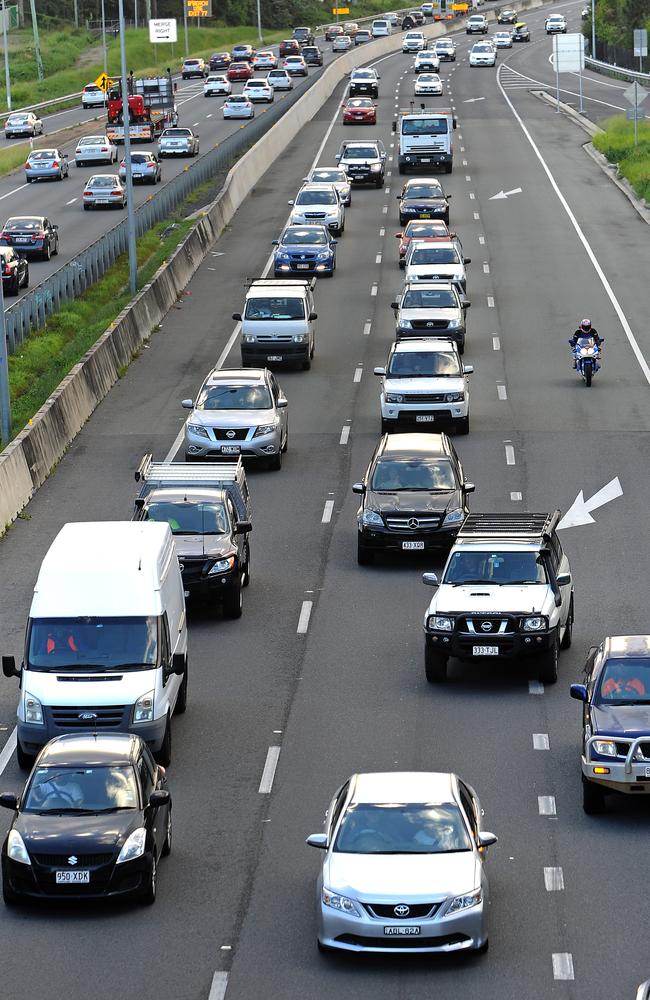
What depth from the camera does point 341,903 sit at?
585 inches

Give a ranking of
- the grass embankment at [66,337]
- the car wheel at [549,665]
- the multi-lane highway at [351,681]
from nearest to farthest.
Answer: the multi-lane highway at [351,681] → the car wheel at [549,665] → the grass embankment at [66,337]

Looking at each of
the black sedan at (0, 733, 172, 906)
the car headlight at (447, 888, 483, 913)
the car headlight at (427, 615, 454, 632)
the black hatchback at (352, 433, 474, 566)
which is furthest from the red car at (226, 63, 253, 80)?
the car headlight at (447, 888, 483, 913)

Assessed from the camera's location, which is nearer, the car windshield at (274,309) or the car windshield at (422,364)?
the car windshield at (422,364)

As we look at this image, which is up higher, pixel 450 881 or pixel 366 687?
pixel 450 881

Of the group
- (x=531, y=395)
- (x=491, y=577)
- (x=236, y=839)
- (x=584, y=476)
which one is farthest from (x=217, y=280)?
(x=236, y=839)

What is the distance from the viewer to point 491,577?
23.5 m

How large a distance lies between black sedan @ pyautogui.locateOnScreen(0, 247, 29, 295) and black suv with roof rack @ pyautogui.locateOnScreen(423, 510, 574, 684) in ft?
97.0

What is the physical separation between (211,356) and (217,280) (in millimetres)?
10566

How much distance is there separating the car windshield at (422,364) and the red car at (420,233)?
58.1ft

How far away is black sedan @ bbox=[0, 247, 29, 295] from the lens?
5159cm

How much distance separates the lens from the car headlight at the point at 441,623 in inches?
886

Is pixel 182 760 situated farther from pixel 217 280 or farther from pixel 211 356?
pixel 217 280

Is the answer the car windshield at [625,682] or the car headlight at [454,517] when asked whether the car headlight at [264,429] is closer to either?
the car headlight at [454,517]

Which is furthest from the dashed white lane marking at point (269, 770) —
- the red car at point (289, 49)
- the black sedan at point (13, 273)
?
the red car at point (289, 49)
